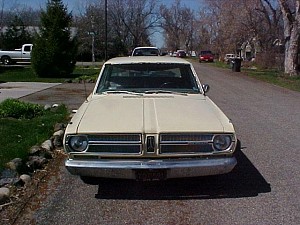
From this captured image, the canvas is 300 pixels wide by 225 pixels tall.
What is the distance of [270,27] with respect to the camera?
40062 mm

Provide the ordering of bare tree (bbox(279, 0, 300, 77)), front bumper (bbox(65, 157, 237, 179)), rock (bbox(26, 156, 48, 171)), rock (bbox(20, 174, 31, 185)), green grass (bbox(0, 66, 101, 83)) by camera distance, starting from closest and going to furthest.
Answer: front bumper (bbox(65, 157, 237, 179)), rock (bbox(20, 174, 31, 185)), rock (bbox(26, 156, 48, 171)), green grass (bbox(0, 66, 101, 83)), bare tree (bbox(279, 0, 300, 77))

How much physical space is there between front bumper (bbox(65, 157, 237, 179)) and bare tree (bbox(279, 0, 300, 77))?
2152 cm

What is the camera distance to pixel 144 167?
163 inches

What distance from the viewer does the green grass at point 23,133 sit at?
588 centimetres

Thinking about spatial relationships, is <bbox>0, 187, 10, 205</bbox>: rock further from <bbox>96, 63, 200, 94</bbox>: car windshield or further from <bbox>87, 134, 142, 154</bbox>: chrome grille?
<bbox>96, 63, 200, 94</bbox>: car windshield

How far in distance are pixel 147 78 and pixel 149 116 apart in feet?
5.19

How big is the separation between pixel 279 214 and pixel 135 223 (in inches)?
59.7

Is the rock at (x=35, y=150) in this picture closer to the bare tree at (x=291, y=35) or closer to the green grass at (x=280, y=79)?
the green grass at (x=280, y=79)

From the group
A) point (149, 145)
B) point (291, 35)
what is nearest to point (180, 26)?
point (291, 35)

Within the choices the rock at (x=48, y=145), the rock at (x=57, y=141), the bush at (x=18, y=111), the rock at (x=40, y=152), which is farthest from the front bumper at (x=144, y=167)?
the bush at (x=18, y=111)

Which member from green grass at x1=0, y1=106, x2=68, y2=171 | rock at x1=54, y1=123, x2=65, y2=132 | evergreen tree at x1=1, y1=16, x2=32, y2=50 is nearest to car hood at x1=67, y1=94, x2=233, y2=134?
green grass at x1=0, y1=106, x2=68, y2=171

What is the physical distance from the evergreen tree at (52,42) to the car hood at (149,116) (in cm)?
1873

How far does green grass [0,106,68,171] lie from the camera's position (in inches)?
232

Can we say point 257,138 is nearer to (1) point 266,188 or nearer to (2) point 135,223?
(1) point 266,188
